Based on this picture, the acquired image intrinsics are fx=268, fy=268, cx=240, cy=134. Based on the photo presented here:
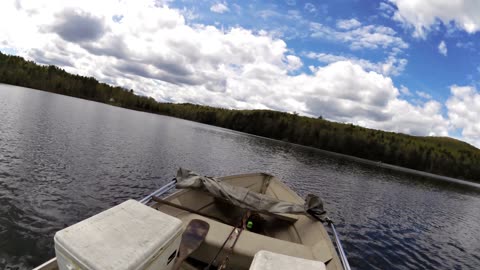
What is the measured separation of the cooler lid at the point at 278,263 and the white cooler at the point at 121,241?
1.30m

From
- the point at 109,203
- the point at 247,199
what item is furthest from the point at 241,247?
the point at 109,203

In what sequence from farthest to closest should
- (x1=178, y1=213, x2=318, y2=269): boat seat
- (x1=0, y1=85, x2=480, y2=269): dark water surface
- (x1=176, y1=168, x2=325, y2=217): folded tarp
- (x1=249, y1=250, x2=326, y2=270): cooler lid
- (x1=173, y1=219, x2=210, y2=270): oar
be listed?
(x1=0, y1=85, x2=480, y2=269): dark water surface → (x1=176, y1=168, x2=325, y2=217): folded tarp → (x1=178, y1=213, x2=318, y2=269): boat seat → (x1=173, y1=219, x2=210, y2=270): oar → (x1=249, y1=250, x2=326, y2=270): cooler lid

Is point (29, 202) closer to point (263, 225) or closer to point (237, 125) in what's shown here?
point (263, 225)

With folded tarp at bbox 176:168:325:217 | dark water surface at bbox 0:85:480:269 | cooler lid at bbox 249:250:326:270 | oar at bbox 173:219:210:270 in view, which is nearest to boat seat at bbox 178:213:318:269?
oar at bbox 173:219:210:270

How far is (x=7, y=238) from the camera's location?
298 inches

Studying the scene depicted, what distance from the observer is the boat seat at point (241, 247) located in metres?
5.26

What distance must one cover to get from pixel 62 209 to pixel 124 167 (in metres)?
8.22

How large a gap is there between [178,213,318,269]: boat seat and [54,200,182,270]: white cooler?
1308 mm

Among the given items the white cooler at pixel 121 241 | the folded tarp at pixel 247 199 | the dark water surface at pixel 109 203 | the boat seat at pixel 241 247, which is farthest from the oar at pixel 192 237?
the dark water surface at pixel 109 203

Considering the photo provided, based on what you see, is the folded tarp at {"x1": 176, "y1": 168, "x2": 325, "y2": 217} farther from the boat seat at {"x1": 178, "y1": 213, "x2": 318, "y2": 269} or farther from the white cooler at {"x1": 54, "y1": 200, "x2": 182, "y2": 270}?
the white cooler at {"x1": 54, "y1": 200, "x2": 182, "y2": 270}

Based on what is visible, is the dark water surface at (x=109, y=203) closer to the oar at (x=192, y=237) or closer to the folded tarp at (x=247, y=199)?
the folded tarp at (x=247, y=199)

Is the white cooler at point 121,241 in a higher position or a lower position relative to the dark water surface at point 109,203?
higher

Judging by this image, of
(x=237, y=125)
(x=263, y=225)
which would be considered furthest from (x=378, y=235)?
(x=237, y=125)

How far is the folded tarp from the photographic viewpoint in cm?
736
